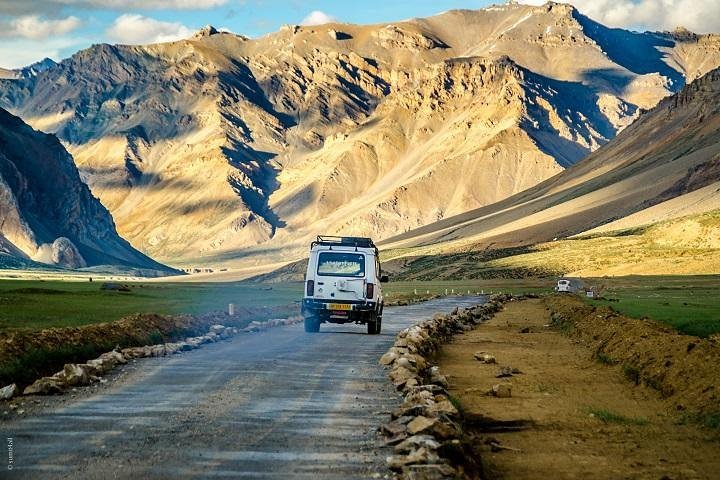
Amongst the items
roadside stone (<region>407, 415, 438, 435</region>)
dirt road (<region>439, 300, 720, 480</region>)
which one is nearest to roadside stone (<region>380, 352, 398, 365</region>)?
dirt road (<region>439, 300, 720, 480</region>)

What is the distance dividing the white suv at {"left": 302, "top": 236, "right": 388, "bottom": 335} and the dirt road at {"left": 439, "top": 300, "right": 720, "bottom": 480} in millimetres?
8398

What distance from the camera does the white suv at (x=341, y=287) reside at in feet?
114

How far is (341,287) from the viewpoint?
34.9 meters

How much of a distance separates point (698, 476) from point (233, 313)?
30.2 metres

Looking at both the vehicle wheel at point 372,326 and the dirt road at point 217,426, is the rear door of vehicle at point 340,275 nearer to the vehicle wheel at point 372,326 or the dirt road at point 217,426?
the vehicle wheel at point 372,326

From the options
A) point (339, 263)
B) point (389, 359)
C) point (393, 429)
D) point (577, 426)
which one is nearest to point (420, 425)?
point (393, 429)

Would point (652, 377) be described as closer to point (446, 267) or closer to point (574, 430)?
point (574, 430)

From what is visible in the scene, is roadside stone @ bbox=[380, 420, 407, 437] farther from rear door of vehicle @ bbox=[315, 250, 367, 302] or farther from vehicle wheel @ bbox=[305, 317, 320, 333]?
vehicle wheel @ bbox=[305, 317, 320, 333]

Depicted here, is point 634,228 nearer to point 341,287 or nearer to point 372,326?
point 372,326

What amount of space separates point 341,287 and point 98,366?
15.6 meters

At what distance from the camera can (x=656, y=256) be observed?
103438 millimetres

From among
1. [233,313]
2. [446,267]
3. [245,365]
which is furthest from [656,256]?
[245,365]

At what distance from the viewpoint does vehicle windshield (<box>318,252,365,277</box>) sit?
35.2 m

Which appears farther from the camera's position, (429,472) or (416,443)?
(416,443)
